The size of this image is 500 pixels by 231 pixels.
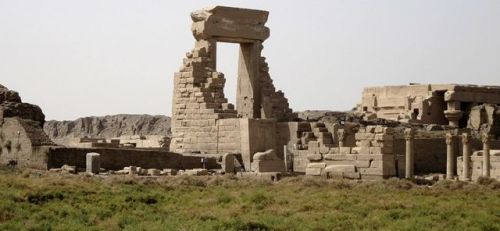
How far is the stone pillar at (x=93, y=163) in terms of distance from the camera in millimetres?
32750

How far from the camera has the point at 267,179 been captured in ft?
104

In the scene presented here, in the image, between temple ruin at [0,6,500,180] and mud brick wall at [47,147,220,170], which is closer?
temple ruin at [0,6,500,180]

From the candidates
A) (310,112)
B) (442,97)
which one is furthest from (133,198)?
(310,112)

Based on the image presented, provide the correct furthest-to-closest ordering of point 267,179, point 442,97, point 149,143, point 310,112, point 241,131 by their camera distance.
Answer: point 310,112
point 442,97
point 149,143
point 241,131
point 267,179

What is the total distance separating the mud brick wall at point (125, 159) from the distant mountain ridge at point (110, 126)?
956 inches

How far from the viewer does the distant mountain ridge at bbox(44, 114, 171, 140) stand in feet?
201

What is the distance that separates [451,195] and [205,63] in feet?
43.0

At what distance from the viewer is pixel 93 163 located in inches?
1289

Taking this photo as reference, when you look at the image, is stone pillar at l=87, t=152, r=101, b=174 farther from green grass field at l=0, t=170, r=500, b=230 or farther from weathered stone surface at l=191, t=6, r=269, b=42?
weathered stone surface at l=191, t=6, r=269, b=42

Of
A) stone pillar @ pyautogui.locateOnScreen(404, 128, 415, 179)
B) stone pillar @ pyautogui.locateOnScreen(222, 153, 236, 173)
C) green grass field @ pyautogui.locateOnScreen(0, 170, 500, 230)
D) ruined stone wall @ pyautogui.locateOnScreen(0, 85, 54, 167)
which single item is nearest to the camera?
green grass field @ pyautogui.locateOnScreen(0, 170, 500, 230)

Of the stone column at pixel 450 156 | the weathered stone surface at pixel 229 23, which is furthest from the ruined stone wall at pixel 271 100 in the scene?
the stone column at pixel 450 156

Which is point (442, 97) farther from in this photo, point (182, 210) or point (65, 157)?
point (182, 210)

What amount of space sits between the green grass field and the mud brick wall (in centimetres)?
224

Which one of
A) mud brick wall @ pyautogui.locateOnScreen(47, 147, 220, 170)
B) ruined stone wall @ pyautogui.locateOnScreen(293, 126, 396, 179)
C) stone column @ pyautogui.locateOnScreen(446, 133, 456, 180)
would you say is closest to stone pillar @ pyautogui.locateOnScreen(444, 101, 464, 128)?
stone column @ pyautogui.locateOnScreen(446, 133, 456, 180)
